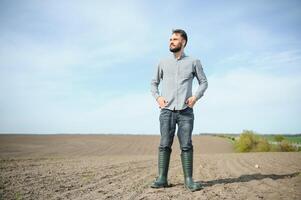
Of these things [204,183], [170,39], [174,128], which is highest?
[170,39]

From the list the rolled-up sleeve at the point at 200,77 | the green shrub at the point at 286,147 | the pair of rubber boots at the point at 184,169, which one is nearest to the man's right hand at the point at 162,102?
the rolled-up sleeve at the point at 200,77

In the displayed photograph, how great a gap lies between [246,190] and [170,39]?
267 cm

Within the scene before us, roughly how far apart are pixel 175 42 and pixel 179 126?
139 cm

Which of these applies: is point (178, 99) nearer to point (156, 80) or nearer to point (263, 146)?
point (156, 80)

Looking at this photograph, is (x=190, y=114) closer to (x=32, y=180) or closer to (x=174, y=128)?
(x=174, y=128)

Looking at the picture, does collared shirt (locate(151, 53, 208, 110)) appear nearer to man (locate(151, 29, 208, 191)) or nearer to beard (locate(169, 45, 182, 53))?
man (locate(151, 29, 208, 191))

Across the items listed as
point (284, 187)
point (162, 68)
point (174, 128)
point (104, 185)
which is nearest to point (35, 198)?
point (104, 185)

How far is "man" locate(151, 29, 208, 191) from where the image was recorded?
552cm

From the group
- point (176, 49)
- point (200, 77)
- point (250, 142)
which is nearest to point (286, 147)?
point (250, 142)

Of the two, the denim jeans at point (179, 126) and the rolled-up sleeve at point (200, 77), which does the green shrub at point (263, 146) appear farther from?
the denim jeans at point (179, 126)

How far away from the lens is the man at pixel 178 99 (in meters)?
5.52

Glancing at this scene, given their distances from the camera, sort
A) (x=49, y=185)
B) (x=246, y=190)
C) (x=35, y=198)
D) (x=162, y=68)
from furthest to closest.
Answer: (x=162, y=68), (x=49, y=185), (x=246, y=190), (x=35, y=198)

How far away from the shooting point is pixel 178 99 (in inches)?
221

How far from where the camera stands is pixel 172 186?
5.63m
